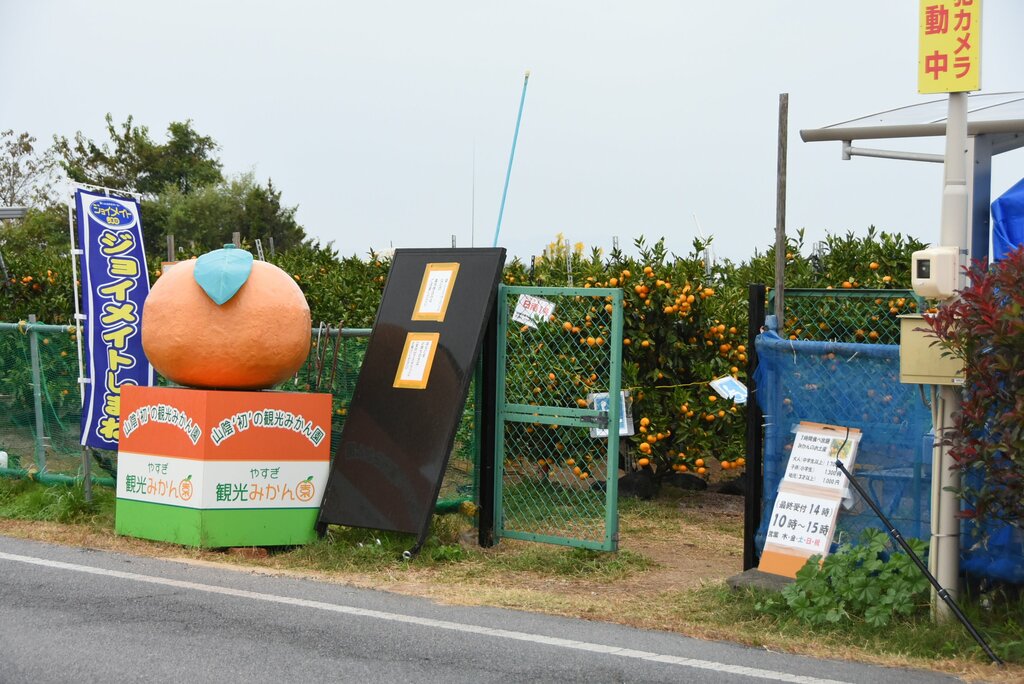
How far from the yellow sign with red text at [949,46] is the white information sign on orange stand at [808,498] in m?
2.00

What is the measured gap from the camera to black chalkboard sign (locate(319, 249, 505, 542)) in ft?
25.7

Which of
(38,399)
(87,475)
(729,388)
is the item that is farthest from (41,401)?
(729,388)

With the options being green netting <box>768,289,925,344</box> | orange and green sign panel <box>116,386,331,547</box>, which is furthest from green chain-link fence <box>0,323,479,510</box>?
green netting <box>768,289,925,344</box>

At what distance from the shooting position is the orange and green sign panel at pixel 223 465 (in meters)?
7.83

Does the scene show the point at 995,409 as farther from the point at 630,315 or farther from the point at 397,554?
the point at 630,315

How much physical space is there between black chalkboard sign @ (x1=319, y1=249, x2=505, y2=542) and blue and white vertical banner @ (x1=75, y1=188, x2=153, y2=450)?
209 centimetres

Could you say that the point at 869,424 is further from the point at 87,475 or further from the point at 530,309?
the point at 87,475

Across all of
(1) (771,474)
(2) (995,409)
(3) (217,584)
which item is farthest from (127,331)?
(2) (995,409)

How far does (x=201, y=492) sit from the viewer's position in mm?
7797

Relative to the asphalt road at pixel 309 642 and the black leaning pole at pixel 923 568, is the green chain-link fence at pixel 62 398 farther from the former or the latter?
the black leaning pole at pixel 923 568

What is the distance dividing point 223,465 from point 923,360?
468cm

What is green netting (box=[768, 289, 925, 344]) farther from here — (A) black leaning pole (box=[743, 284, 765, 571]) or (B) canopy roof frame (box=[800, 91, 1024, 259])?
(A) black leaning pole (box=[743, 284, 765, 571])

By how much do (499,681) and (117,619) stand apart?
2.30 metres

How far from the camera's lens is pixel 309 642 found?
5684mm
